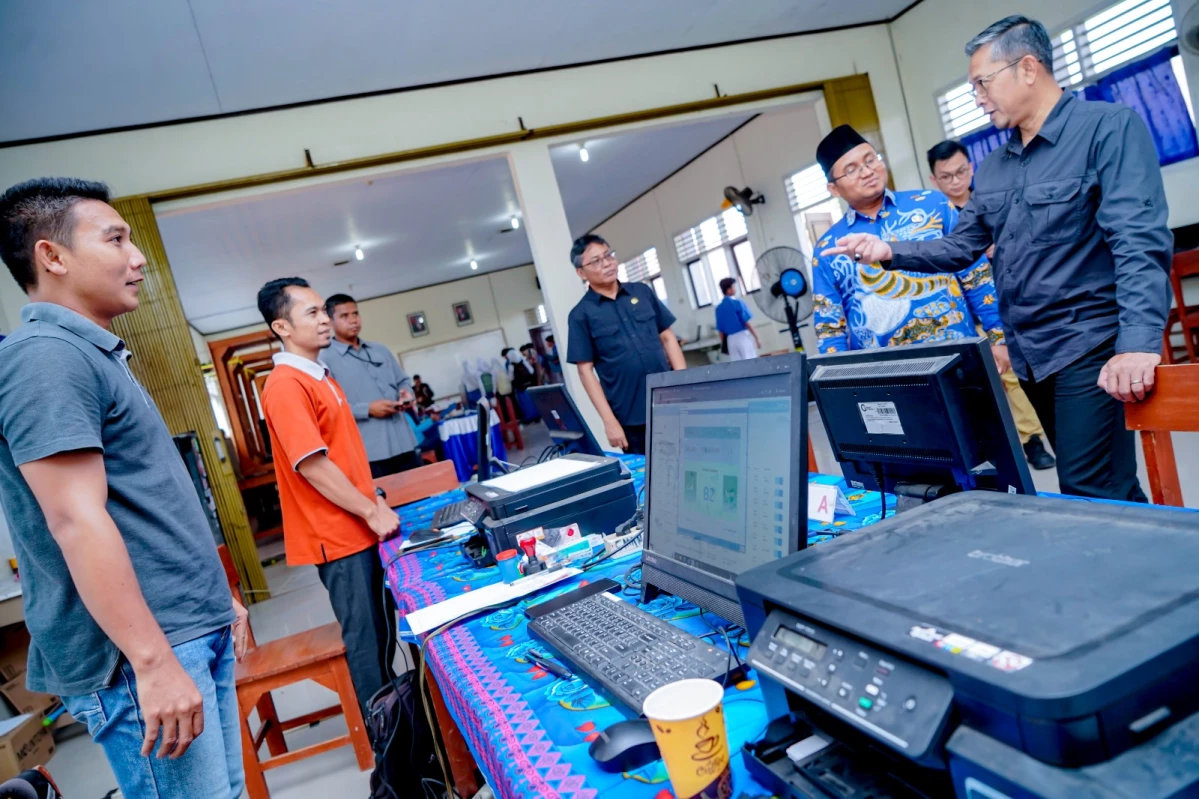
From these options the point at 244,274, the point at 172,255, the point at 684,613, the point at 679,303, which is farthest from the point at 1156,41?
the point at 244,274

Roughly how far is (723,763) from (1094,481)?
4.79ft

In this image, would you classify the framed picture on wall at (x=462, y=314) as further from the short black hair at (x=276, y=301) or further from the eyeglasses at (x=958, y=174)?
the short black hair at (x=276, y=301)

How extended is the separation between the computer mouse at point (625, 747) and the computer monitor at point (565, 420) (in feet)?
4.61

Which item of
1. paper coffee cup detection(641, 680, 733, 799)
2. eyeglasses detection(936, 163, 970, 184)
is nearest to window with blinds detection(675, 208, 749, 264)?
eyeglasses detection(936, 163, 970, 184)

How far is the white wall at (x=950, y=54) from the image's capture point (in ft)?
14.4

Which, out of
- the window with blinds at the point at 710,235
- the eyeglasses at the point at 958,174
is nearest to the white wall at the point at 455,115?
the eyeglasses at the point at 958,174

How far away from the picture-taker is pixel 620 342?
3.36 meters

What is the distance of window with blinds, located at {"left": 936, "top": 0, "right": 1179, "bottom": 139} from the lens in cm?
419

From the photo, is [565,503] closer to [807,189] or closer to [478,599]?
[478,599]

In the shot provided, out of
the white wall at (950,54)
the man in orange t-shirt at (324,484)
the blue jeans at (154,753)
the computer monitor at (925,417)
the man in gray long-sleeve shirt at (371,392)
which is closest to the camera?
the computer monitor at (925,417)

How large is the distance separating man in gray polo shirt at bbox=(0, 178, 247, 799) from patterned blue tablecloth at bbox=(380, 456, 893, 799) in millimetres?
452

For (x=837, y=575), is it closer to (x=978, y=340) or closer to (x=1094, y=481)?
(x=978, y=340)

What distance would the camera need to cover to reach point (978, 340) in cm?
92

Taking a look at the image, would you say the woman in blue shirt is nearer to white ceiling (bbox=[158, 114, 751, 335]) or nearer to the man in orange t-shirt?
white ceiling (bbox=[158, 114, 751, 335])
